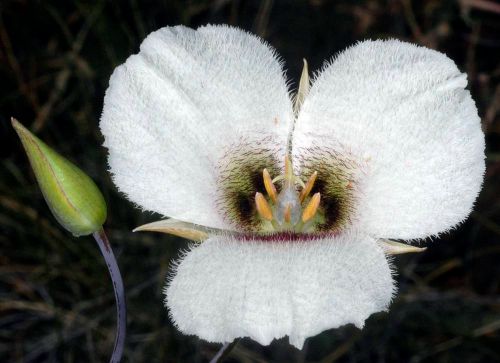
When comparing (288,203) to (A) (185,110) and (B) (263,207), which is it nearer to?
(B) (263,207)

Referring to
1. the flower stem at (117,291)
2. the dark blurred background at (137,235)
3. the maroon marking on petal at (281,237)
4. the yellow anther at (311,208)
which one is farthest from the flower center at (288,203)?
the dark blurred background at (137,235)

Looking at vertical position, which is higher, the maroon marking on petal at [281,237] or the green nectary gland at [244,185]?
the green nectary gland at [244,185]

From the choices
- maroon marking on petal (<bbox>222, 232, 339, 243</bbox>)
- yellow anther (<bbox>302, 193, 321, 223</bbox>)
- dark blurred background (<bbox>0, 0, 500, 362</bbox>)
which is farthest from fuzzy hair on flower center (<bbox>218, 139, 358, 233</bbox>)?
dark blurred background (<bbox>0, 0, 500, 362</bbox>)

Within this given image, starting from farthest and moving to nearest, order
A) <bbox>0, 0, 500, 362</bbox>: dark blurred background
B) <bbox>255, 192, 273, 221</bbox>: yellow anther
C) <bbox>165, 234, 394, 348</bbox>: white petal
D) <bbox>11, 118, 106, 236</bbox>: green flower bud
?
<bbox>0, 0, 500, 362</bbox>: dark blurred background → <bbox>255, 192, 273, 221</bbox>: yellow anther → <bbox>11, 118, 106, 236</bbox>: green flower bud → <bbox>165, 234, 394, 348</bbox>: white petal

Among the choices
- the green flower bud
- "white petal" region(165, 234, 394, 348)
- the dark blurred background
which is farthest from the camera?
the dark blurred background

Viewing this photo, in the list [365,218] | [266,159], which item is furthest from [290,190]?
[365,218]

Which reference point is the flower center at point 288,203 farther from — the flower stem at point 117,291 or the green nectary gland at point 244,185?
the flower stem at point 117,291

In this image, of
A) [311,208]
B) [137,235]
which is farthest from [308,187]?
[137,235]

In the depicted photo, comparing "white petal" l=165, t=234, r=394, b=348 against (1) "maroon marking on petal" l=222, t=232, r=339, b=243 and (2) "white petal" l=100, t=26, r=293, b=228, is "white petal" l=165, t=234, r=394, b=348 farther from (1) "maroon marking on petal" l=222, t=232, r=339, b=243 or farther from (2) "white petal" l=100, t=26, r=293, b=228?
(2) "white petal" l=100, t=26, r=293, b=228
